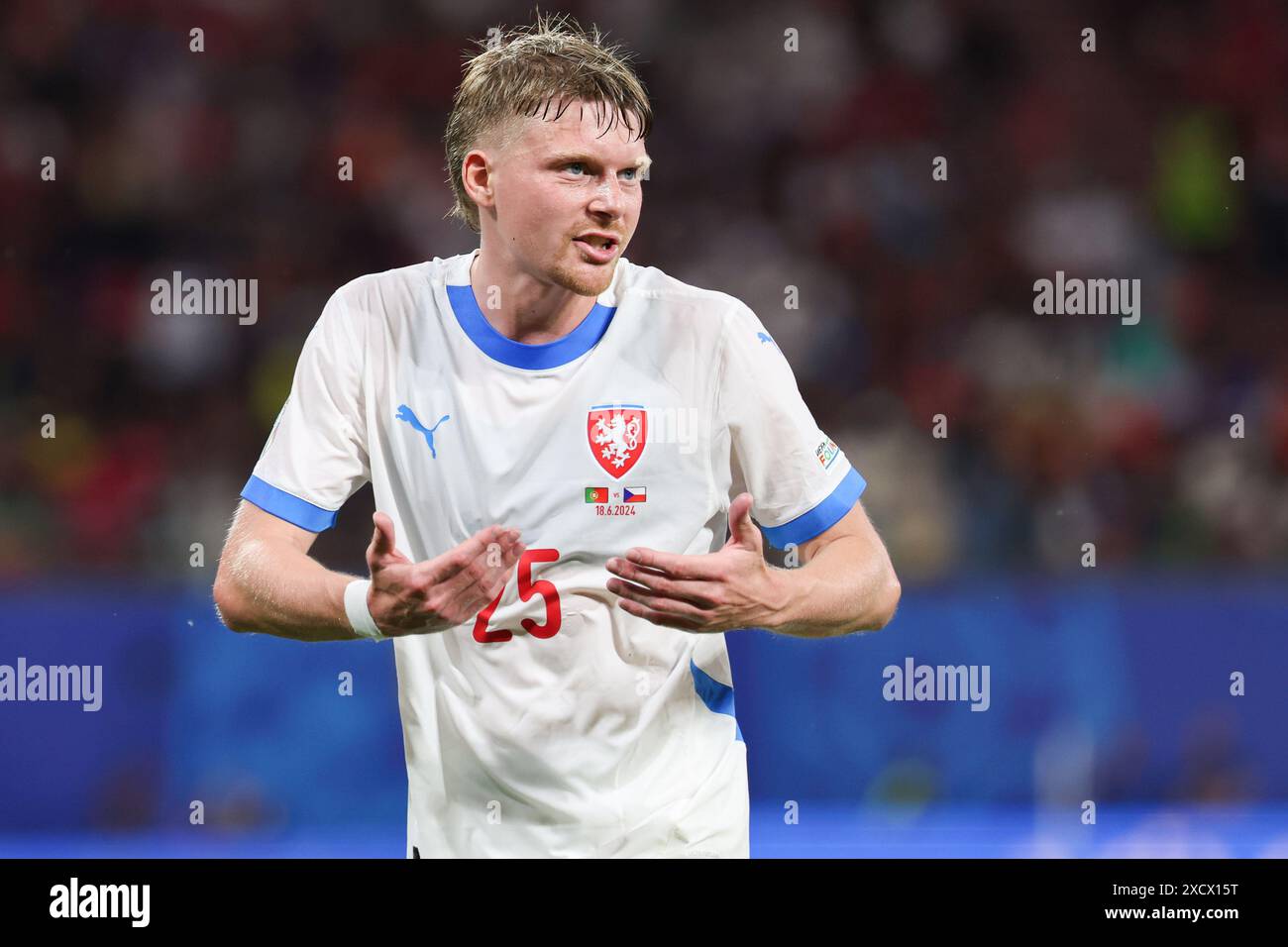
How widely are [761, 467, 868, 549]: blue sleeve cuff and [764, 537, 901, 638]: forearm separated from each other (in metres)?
0.04

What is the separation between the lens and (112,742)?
4.95 m

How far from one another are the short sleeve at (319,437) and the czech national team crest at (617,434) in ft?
1.53

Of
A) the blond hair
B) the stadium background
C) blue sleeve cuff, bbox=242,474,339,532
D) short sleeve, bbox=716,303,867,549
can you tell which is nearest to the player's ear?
the blond hair

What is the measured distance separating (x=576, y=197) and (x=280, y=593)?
95cm

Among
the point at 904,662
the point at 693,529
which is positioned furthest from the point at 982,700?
the point at 693,529

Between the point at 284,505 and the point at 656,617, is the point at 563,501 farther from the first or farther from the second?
the point at 284,505

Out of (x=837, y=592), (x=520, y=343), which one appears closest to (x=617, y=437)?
(x=520, y=343)

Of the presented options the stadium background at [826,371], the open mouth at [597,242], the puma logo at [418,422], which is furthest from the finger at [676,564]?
the stadium background at [826,371]

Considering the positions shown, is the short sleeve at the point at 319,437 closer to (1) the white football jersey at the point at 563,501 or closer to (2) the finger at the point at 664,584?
(1) the white football jersey at the point at 563,501

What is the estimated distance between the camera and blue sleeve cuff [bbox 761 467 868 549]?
2.89 metres
